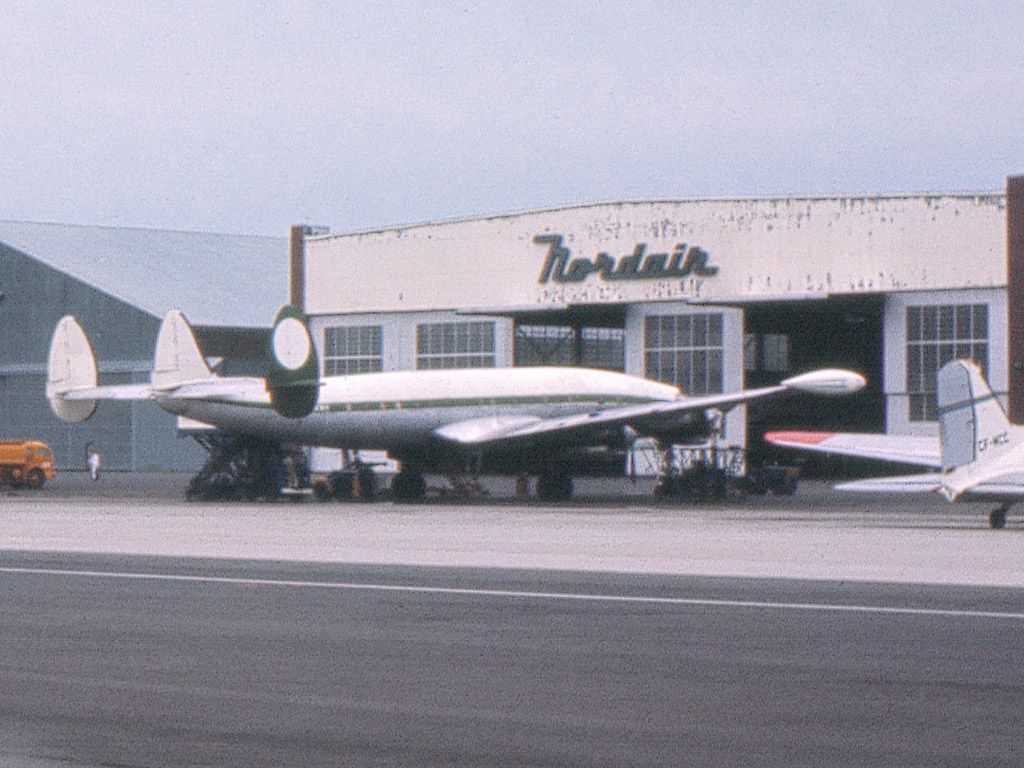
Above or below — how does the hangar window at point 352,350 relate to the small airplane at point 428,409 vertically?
above

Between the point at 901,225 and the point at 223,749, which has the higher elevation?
the point at 901,225

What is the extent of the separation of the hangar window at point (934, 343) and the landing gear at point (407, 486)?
22989 millimetres

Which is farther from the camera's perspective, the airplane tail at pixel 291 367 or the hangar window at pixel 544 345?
the hangar window at pixel 544 345

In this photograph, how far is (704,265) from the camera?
6869cm

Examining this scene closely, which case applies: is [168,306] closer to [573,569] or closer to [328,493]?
[328,493]

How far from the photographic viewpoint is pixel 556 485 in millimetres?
49719

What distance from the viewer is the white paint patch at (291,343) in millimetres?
45625

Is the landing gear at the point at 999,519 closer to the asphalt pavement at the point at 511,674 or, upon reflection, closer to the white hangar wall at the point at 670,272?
the asphalt pavement at the point at 511,674

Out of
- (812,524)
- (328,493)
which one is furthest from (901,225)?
(812,524)

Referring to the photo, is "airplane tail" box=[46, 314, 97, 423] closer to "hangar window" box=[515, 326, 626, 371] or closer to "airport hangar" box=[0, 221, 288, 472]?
"hangar window" box=[515, 326, 626, 371]

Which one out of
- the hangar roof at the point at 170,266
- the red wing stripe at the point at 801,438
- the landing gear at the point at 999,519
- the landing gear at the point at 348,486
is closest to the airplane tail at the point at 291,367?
the landing gear at the point at 348,486

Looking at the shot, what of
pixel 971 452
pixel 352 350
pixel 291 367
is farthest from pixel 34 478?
pixel 971 452

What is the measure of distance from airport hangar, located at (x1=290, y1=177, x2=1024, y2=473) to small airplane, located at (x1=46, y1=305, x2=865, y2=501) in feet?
58.6

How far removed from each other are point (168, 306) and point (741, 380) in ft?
114
